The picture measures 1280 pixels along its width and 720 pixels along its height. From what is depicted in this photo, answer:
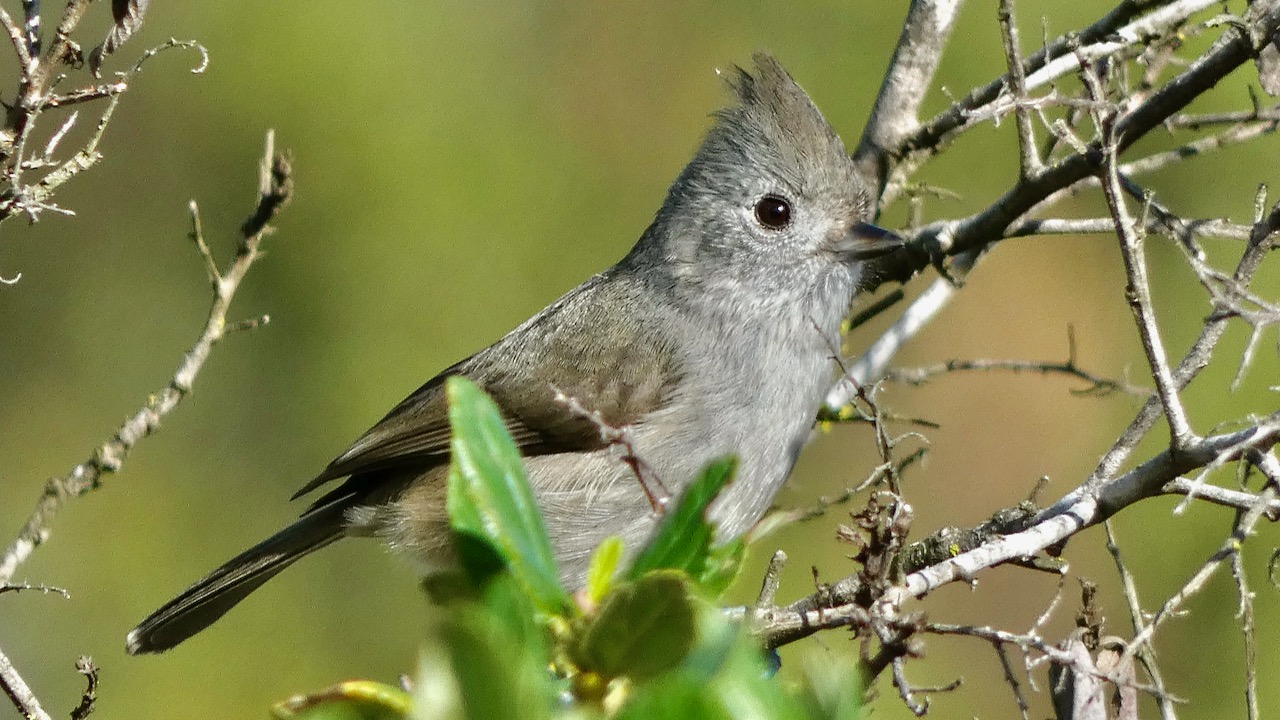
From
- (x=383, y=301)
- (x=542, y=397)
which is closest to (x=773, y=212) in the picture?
(x=542, y=397)

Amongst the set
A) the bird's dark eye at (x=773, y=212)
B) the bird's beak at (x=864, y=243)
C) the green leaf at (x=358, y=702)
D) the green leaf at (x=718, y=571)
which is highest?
the bird's dark eye at (x=773, y=212)

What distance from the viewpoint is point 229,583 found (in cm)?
372

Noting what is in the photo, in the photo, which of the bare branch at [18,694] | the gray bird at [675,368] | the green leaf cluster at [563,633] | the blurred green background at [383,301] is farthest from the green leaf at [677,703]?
the blurred green background at [383,301]

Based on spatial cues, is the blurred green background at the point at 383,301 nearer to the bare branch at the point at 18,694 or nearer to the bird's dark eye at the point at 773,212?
the bird's dark eye at the point at 773,212

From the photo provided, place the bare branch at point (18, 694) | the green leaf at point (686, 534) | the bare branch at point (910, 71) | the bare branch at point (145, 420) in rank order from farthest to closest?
the bare branch at point (910, 71), the bare branch at point (145, 420), the bare branch at point (18, 694), the green leaf at point (686, 534)

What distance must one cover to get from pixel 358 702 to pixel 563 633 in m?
0.21

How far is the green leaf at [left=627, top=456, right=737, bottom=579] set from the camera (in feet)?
4.17

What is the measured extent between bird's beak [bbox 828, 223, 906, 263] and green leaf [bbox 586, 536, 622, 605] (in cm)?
235

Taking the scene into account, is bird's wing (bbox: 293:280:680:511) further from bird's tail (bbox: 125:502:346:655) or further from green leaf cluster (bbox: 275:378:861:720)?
green leaf cluster (bbox: 275:378:861:720)

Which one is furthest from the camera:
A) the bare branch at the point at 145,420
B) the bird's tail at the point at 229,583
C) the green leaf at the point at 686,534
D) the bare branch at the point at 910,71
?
the bird's tail at the point at 229,583

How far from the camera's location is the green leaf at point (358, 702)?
117cm

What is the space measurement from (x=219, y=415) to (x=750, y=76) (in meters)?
3.00

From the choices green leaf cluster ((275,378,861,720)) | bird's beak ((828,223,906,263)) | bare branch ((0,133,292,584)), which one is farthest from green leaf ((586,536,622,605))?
bird's beak ((828,223,906,263))

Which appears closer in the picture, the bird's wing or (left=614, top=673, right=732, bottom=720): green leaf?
(left=614, top=673, right=732, bottom=720): green leaf
